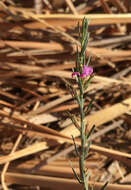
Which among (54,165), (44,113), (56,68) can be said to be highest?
(56,68)

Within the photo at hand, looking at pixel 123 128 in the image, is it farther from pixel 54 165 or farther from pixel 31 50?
pixel 31 50

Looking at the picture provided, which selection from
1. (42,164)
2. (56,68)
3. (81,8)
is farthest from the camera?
(81,8)

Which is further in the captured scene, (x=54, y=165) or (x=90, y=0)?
(x=90, y=0)

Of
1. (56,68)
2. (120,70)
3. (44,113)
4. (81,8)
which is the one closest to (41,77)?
(56,68)

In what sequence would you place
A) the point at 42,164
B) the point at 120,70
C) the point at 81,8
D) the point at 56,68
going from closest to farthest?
1. the point at 42,164
2. the point at 56,68
3. the point at 120,70
4. the point at 81,8

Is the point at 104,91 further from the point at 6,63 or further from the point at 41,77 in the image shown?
the point at 6,63

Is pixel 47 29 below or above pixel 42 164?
above
